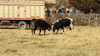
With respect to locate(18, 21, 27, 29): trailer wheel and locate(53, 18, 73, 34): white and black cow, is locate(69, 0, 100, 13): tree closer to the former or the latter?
locate(18, 21, 27, 29): trailer wheel

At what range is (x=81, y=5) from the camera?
37969 millimetres

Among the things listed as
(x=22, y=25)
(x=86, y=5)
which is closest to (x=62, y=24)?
(x=22, y=25)

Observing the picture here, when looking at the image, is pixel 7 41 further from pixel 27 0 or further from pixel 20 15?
pixel 27 0

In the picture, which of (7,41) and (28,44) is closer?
(28,44)

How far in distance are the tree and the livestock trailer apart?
12.0 metres

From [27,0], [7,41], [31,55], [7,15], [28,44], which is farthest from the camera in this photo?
[27,0]

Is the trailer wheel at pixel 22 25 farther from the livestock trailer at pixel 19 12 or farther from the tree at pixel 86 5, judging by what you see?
the tree at pixel 86 5

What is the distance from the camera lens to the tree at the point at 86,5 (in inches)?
1495

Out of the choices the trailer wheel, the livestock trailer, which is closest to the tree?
the livestock trailer

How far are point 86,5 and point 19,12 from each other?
1410 cm

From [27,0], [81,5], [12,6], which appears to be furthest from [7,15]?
[81,5]

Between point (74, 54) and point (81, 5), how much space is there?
92.8 feet

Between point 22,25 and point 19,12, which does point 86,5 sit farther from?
point 19,12

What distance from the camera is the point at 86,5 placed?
37906 mm
